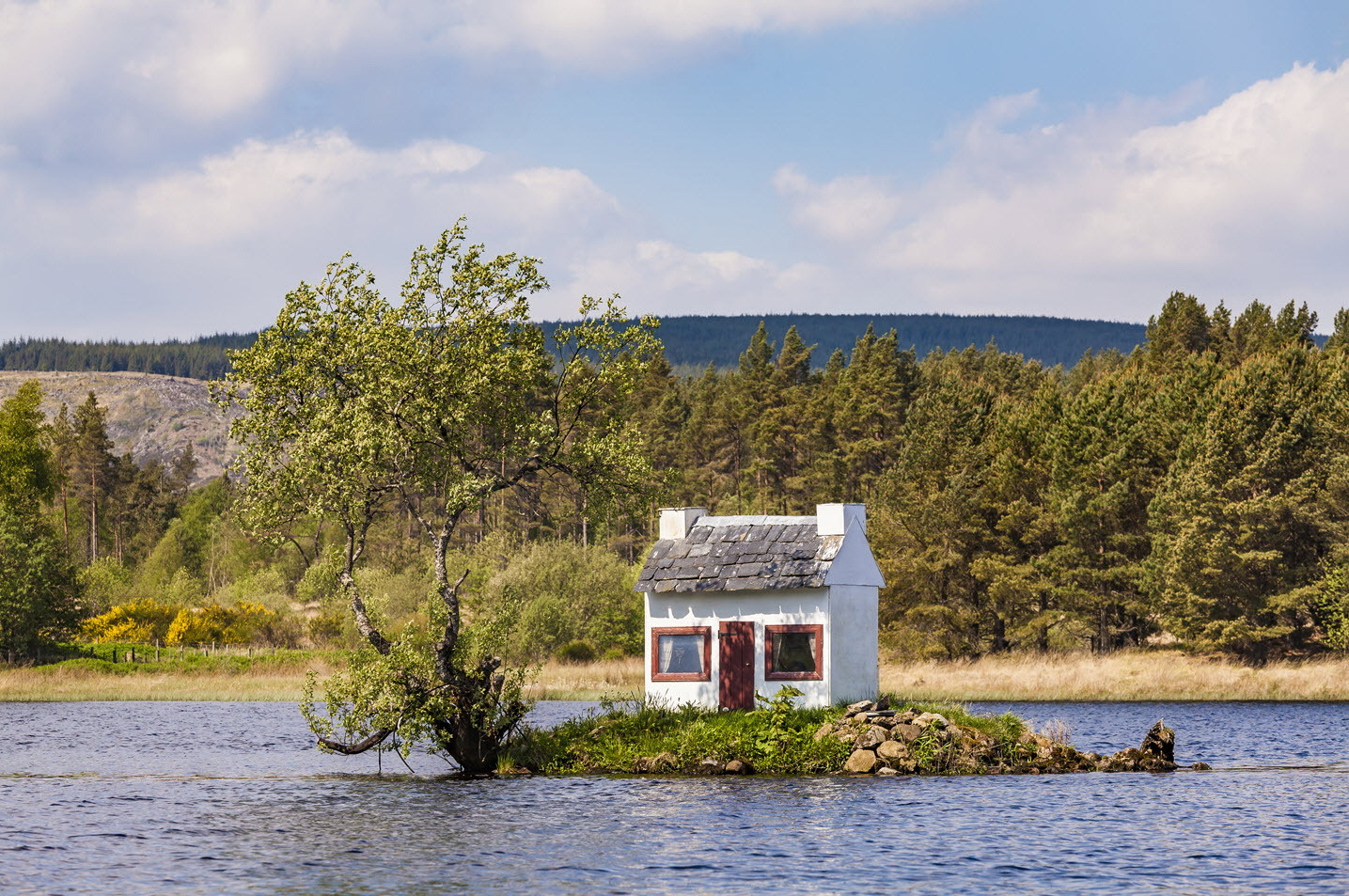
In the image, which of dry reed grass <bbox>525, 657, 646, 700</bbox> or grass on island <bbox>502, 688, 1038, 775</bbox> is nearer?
grass on island <bbox>502, 688, 1038, 775</bbox>

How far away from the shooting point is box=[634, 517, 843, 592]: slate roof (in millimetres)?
36469

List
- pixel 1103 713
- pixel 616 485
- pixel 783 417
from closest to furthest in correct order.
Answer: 1. pixel 616 485
2. pixel 1103 713
3. pixel 783 417

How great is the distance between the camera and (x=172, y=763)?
42.1m

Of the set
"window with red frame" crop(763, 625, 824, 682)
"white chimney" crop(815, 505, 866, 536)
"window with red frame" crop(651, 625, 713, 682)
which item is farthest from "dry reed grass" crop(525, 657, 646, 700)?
"white chimney" crop(815, 505, 866, 536)

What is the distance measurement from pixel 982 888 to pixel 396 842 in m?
10.9

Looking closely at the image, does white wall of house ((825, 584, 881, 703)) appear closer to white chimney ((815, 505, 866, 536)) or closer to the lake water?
white chimney ((815, 505, 866, 536))

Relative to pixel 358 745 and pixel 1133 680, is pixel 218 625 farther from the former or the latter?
pixel 358 745

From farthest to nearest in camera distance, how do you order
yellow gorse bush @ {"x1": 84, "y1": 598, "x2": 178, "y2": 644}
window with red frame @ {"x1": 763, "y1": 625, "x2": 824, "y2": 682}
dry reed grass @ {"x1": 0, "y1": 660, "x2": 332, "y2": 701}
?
1. yellow gorse bush @ {"x1": 84, "y1": 598, "x2": 178, "y2": 644}
2. dry reed grass @ {"x1": 0, "y1": 660, "x2": 332, "y2": 701}
3. window with red frame @ {"x1": 763, "y1": 625, "x2": 824, "y2": 682}

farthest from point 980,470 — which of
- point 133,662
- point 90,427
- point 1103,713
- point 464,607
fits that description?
point 90,427

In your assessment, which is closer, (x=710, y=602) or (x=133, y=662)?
(x=710, y=602)

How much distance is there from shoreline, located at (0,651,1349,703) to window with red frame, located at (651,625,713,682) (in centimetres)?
2611

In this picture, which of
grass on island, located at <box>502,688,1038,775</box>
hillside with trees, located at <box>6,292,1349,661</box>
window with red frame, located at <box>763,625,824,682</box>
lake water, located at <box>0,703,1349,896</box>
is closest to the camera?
lake water, located at <box>0,703,1349,896</box>

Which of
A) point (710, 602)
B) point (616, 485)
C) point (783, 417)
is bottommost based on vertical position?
point (710, 602)

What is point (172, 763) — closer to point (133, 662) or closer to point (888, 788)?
point (888, 788)
